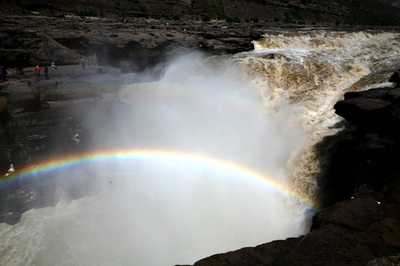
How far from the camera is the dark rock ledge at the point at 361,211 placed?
3910 millimetres

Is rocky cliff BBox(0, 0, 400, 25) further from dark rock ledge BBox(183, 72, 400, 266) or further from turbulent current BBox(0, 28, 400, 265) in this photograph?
dark rock ledge BBox(183, 72, 400, 266)

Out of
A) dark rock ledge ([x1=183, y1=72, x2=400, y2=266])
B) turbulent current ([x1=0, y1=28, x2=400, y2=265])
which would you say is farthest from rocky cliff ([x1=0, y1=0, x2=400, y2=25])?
dark rock ledge ([x1=183, y1=72, x2=400, y2=266])

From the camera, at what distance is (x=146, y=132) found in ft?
37.2

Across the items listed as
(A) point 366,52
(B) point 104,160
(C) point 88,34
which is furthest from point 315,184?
(C) point 88,34

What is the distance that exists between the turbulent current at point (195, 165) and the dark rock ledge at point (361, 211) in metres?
1.83

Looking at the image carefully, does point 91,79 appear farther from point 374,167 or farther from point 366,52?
point 366,52

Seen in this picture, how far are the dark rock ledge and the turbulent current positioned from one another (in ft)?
6.02

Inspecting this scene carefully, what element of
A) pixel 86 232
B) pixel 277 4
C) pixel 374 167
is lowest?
pixel 374 167

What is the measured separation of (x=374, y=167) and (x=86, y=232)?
7.60 meters

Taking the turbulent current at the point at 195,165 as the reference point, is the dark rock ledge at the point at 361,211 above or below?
below

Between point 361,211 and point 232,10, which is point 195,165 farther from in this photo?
point 232,10

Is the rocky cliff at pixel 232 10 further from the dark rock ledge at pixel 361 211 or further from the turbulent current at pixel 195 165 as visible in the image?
the dark rock ledge at pixel 361 211

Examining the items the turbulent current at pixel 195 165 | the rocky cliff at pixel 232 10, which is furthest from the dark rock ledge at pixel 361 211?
the rocky cliff at pixel 232 10

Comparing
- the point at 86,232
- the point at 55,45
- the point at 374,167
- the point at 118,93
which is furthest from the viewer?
the point at 55,45
